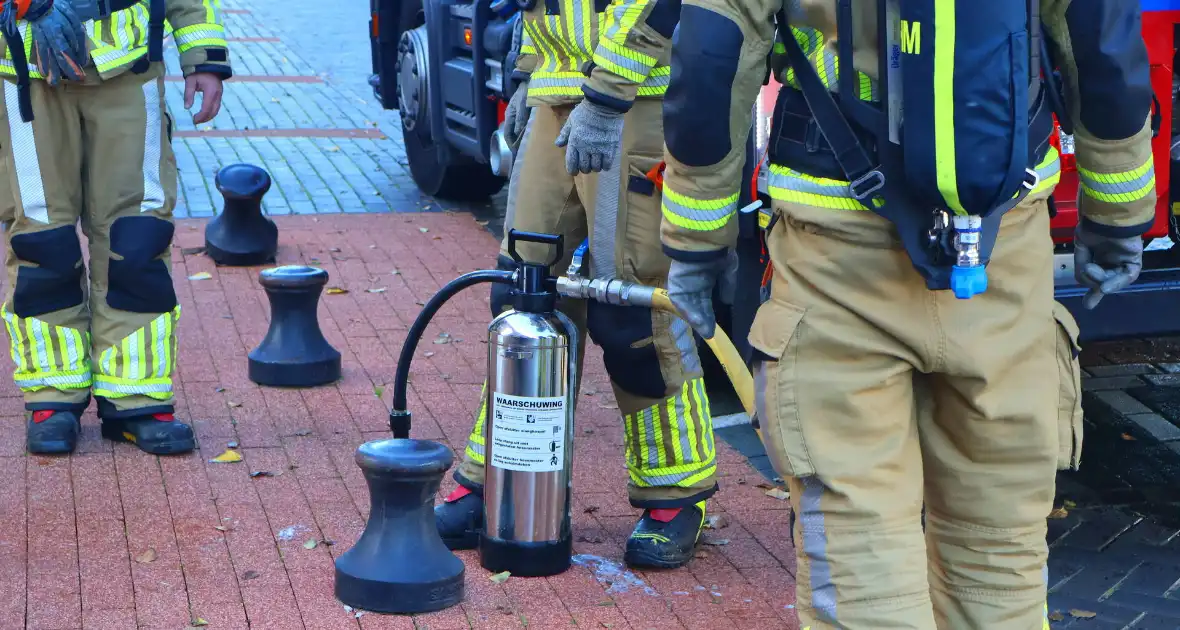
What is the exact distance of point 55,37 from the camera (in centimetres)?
459

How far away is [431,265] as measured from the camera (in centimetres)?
798

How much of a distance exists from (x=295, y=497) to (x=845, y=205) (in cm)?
250

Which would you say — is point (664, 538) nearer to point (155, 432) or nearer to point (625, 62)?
point (625, 62)

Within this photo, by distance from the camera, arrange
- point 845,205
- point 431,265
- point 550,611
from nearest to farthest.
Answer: point 845,205 < point 550,611 < point 431,265

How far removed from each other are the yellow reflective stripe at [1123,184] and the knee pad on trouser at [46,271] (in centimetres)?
324

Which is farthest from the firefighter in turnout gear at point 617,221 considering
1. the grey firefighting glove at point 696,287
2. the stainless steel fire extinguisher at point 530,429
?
the grey firefighting glove at point 696,287

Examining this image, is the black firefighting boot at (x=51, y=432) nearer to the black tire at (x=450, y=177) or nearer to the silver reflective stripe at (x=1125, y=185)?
the silver reflective stripe at (x=1125, y=185)

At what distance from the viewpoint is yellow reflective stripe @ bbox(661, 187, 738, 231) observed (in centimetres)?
289

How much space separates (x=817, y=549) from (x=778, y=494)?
2.05 m

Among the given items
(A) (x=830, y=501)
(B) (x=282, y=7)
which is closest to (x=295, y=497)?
(A) (x=830, y=501)

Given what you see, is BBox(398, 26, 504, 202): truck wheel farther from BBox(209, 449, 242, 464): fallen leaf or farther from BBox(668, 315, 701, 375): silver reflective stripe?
BBox(668, 315, 701, 375): silver reflective stripe

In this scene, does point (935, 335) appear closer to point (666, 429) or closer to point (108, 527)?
point (666, 429)

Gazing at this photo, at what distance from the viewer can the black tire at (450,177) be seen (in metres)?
9.50

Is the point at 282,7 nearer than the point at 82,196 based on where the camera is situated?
No
